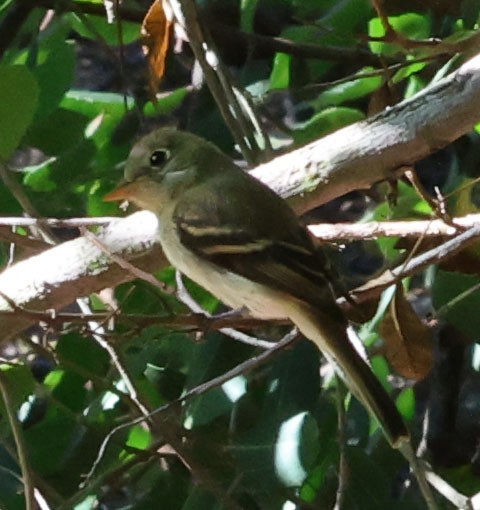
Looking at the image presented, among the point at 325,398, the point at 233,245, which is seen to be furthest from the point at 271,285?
the point at 325,398

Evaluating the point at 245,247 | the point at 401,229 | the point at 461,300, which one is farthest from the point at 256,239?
the point at 461,300

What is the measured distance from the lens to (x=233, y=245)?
1.48 metres

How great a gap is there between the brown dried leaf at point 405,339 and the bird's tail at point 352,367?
11 cm

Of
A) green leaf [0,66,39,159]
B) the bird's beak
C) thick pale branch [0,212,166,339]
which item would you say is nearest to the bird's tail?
thick pale branch [0,212,166,339]

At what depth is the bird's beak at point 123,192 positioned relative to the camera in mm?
1579

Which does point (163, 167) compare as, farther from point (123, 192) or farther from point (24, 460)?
point (24, 460)

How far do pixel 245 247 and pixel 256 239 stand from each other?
20 mm

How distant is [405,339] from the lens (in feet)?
4.68

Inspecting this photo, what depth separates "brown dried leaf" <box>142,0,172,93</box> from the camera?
1.68 m

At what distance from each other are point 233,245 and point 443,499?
0.55 meters

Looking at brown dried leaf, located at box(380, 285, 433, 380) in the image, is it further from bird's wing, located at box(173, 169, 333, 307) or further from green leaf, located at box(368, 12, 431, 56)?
green leaf, located at box(368, 12, 431, 56)

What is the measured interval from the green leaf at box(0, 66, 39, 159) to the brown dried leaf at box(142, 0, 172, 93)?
0.71ft

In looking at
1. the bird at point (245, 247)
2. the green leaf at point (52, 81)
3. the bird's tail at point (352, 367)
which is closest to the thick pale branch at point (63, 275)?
the bird at point (245, 247)

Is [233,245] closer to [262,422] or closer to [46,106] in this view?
[262,422]
